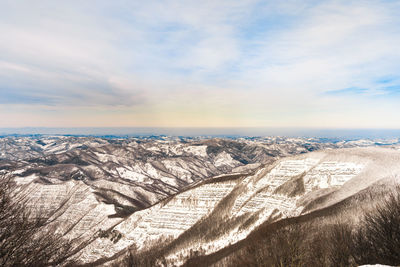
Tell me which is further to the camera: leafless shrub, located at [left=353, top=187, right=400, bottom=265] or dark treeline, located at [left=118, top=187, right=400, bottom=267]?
dark treeline, located at [left=118, top=187, right=400, bottom=267]

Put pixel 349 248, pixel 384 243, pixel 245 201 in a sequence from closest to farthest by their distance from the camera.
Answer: pixel 384 243 → pixel 349 248 → pixel 245 201

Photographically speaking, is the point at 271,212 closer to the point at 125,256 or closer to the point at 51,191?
the point at 125,256

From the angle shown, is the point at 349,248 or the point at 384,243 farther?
the point at 349,248

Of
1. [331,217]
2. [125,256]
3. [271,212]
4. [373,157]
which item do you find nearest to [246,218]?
[271,212]

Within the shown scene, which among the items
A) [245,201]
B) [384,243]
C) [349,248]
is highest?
[384,243]

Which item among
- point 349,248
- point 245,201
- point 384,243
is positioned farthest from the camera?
point 245,201

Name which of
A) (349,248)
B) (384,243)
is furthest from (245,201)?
(384,243)

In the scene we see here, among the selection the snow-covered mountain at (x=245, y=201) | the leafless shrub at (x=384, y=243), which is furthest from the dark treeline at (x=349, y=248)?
the snow-covered mountain at (x=245, y=201)

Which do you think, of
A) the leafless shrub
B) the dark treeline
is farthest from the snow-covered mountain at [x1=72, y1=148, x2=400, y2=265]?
the leafless shrub

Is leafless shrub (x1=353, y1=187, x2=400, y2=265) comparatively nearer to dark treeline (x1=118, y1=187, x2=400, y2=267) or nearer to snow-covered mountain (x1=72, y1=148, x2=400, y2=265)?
dark treeline (x1=118, y1=187, x2=400, y2=267)

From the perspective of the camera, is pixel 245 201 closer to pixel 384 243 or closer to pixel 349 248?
pixel 349 248

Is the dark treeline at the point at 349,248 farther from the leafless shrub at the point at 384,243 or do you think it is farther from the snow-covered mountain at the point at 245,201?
the snow-covered mountain at the point at 245,201
